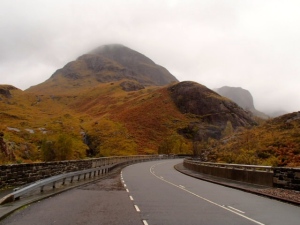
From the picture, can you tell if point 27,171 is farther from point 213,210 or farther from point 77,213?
point 213,210

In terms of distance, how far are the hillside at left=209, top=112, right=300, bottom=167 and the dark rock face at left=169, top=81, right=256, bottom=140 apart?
80.7 metres

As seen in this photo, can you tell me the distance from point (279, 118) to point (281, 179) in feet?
Answer: 122

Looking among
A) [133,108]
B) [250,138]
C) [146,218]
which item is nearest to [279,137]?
[250,138]

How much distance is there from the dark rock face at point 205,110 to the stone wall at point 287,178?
363ft

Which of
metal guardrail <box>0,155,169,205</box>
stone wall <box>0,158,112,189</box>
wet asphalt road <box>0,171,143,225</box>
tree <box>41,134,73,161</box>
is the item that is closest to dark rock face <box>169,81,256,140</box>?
metal guardrail <box>0,155,169,205</box>

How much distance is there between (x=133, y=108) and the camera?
14638 centimetres

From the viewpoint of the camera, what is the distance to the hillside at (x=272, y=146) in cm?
3048

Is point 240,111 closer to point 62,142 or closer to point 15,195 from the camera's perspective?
point 62,142

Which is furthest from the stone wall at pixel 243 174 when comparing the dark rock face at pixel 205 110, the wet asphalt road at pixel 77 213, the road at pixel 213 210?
the dark rock face at pixel 205 110

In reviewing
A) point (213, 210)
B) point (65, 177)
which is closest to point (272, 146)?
point (65, 177)

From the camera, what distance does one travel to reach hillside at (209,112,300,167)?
3048 cm

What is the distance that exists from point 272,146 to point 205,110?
112m

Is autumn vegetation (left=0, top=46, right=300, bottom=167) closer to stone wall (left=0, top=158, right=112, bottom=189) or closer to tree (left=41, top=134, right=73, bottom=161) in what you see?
tree (left=41, top=134, right=73, bottom=161)

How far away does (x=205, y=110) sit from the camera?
487 ft
